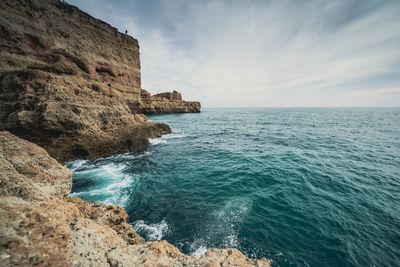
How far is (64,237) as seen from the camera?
3.36 m

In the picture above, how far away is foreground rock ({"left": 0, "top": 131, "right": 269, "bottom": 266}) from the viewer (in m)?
2.85

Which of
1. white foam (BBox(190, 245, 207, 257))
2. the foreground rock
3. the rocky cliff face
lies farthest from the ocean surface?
the rocky cliff face

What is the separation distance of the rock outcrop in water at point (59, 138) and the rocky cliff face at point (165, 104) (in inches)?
1092

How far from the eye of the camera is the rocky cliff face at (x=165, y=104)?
65812mm

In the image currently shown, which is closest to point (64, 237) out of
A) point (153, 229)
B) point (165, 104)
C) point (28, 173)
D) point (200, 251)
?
point (28, 173)

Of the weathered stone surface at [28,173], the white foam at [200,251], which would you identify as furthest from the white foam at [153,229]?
the weathered stone surface at [28,173]

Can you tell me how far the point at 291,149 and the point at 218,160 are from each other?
365 inches

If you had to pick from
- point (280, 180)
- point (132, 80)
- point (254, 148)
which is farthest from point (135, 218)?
point (132, 80)

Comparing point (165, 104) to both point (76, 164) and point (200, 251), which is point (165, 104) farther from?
point (200, 251)

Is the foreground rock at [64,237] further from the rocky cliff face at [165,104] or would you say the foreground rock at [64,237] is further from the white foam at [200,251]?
the rocky cliff face at [165,104]

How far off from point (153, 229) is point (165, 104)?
221 feet

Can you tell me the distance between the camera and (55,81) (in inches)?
558

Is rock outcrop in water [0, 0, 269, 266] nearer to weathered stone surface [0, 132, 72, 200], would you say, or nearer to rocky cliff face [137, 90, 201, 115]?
weathered stone surface [0, 132, 72, 200]

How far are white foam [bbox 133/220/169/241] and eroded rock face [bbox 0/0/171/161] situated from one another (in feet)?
32.2
